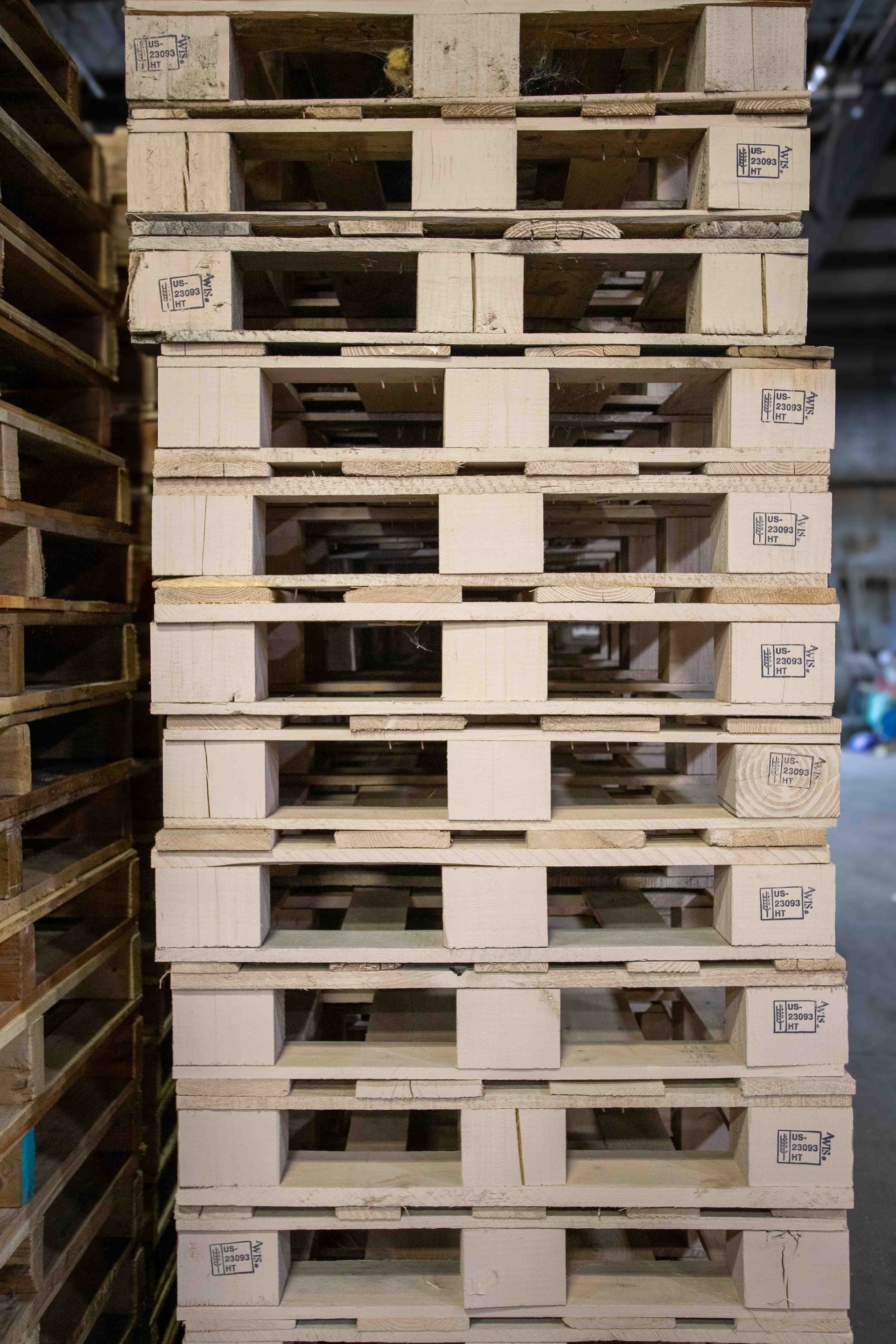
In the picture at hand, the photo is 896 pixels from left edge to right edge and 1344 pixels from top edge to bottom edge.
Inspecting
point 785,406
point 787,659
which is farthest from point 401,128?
point 787,659

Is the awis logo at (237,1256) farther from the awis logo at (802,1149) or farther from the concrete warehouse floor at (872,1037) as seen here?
the concrete warehouse floor at (872,1037)

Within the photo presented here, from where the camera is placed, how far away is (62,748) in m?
2.99

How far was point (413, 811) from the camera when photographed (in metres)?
2.26

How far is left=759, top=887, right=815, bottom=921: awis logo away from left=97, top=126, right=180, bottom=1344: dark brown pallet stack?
230 centimetres

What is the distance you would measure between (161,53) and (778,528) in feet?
6.98

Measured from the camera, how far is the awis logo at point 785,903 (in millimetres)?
2189

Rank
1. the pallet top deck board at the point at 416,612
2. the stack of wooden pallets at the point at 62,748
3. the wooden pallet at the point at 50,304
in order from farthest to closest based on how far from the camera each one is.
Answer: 1. the wooden pallet at the point at 50,304
2. the stack of wooden pallets at the point at 62,748
3. the pallet top deck board at the point at 416,612

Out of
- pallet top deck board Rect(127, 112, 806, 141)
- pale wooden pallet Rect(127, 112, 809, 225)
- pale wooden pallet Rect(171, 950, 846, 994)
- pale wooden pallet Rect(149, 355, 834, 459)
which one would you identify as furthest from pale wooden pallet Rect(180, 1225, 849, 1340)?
pallet top deck board Rect(127, 112, 806, 141)

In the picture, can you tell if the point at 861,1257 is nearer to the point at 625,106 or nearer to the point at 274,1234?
the point at 274,1234

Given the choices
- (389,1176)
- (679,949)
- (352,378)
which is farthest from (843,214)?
(389,1176)

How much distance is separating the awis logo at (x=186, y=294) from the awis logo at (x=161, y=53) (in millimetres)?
561

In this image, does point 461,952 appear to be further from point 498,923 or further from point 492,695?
point 492,695

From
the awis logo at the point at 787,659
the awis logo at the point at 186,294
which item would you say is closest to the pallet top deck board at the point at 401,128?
the awis logo at the point at 186,294

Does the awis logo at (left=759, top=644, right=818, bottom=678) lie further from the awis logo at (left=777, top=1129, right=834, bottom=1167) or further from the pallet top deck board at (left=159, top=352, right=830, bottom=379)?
the awis logo at (left=777, top=1129, right=834, bottom=1167)
